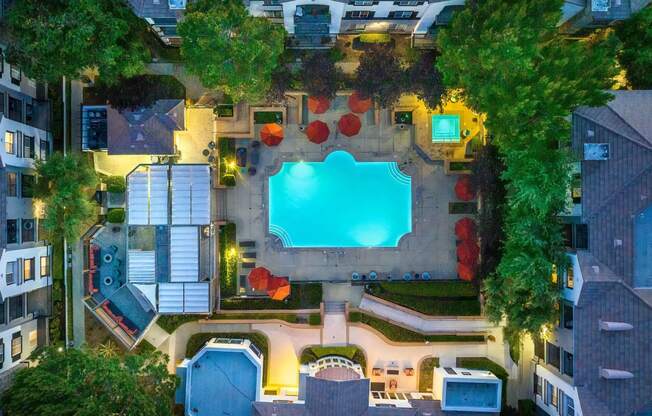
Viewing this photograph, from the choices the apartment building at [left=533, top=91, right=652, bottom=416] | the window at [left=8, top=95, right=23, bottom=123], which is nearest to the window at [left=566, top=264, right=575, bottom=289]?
the apartment building at [left=533, top=91, right=652, bottom=416]

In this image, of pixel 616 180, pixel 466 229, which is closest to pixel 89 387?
pixel 466 229

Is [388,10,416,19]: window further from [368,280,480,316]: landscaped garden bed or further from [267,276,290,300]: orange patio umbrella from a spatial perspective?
[267,276,290,300]: orange patio umbrella

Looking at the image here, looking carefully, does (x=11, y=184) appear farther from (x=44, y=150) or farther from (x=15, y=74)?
(x=15, y=74)

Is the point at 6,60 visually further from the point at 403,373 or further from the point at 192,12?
the point at 403,373

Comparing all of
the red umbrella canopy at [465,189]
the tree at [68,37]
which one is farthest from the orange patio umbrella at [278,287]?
the tree at [68,37]

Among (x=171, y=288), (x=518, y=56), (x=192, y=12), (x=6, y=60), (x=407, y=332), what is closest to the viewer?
(x=518, y=56)

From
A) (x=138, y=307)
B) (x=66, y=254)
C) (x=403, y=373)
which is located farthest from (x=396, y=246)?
(x=66, y=254)
